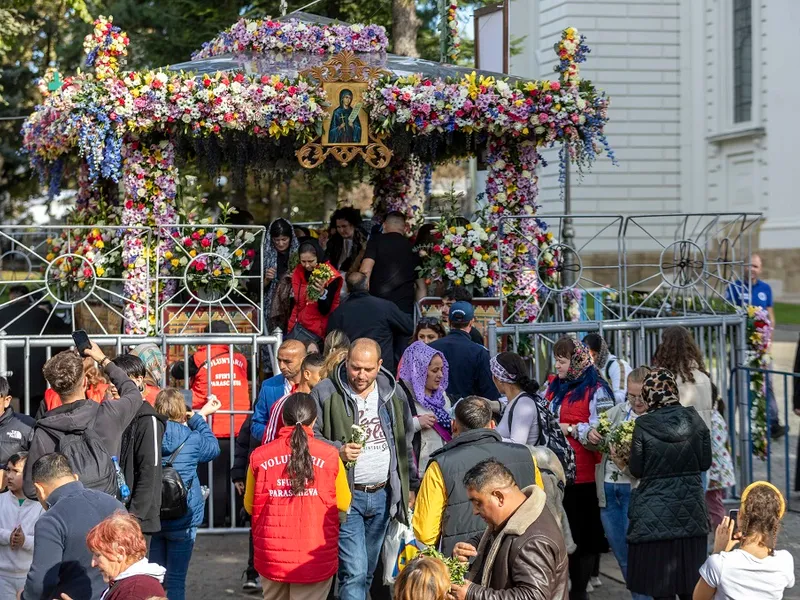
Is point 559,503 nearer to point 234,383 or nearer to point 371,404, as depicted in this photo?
point 371,404

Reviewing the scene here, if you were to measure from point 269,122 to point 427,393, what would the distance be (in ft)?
17.5

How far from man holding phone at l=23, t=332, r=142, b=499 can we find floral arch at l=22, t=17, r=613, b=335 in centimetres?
523

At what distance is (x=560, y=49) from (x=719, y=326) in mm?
3762

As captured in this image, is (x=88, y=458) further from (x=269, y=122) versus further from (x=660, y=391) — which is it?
(x=269, y=122)

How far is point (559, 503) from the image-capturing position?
698cm

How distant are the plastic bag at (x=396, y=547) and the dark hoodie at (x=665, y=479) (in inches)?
51.9

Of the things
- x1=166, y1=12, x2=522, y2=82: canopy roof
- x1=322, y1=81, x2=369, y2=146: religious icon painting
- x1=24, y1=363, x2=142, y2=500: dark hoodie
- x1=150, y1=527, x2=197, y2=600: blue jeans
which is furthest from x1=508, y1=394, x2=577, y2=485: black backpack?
x1=166, y1=12, x2=522, y2=82: canopy roof

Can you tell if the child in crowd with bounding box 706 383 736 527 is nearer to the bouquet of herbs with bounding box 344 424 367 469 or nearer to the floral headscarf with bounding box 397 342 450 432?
the floral headscarf with bounding box 397 342 450 432

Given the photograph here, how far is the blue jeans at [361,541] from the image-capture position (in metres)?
7.21

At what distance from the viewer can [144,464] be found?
23.8 ft

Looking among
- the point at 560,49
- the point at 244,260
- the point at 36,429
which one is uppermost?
the point at 560,49

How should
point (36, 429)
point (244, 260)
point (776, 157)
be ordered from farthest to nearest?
Result: point (776, 157) < point (244, 260) < point (36, 429)

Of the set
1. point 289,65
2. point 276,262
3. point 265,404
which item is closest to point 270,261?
point 276,262

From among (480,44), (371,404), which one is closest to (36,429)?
(371,404)
